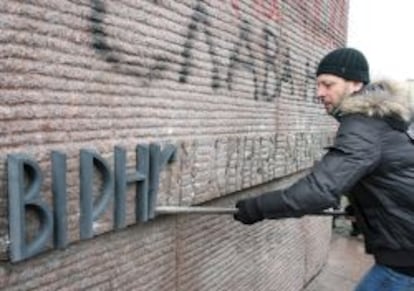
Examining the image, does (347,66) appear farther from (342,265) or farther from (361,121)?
(342,265)

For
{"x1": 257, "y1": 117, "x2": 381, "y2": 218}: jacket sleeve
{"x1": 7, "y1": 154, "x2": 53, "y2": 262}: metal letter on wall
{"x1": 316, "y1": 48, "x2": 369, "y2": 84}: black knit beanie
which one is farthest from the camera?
{"x1": 316, "y1": 48, "x2": 369, "y2": 84}: black knit beanie

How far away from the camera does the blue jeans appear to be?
3.04 meters

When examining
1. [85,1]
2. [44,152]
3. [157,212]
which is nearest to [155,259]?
[157,212]

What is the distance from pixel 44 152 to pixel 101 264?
0.73 meters

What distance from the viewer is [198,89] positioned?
11.7 feet

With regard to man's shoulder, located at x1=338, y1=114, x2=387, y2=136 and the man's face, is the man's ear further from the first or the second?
man's shoulder, located at x1=338, y1=114, x2=387, y2=136

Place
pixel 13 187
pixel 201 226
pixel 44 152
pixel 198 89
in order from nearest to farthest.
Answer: pixel 13 187
pixel 44 152
pixel 198 89
pixel 201 226

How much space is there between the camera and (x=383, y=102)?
2.97m

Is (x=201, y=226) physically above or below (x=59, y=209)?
below

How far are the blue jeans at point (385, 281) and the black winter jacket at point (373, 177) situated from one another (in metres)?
0.07

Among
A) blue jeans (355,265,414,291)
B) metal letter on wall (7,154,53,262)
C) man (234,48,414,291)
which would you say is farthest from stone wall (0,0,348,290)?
blue jeans (355,265,414,291)

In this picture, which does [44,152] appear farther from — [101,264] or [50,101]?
[101,264]

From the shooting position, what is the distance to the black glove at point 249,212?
311cm

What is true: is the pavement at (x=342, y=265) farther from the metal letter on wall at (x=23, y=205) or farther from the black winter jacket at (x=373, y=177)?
the metal letter on wall at (x=23, y=205)
